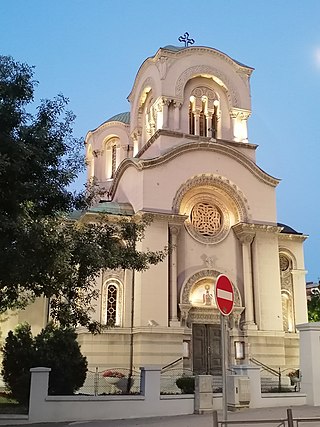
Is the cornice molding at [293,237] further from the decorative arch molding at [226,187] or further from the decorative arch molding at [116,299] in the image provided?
the decorative arch molding at [116,299]

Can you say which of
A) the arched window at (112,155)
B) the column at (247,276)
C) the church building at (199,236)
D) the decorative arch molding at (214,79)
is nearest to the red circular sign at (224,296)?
the church building at (199,236)

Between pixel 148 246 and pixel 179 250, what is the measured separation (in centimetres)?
189

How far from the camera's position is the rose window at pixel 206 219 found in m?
25.5

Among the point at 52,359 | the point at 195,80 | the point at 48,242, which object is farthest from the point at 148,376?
the point at 195,80

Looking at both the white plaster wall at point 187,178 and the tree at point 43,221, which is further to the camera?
the white plaster wall at point 187,178

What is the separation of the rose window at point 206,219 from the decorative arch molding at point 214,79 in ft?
21.4

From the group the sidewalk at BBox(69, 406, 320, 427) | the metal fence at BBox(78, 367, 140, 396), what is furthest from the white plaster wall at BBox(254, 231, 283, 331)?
the sidewalk at BBox(69, 406, 320, 427)

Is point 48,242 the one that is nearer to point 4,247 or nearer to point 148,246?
point 4,247

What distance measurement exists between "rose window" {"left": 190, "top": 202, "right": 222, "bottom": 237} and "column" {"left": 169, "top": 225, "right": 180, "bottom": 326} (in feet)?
5.77

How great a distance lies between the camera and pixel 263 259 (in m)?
25.2

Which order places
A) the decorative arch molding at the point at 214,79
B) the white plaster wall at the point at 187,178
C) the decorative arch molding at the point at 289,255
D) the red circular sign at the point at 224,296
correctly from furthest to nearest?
the decorative arch molding at the point at 214,79 < the decorative arch molding at the point at 289,255 < the white plaster wall at the point at 187,178 < the red circular sign at the point at 224,296

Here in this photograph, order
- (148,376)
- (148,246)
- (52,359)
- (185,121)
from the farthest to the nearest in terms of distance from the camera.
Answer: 1. (185,121)
2. (148,246)
3. (52,359)
4. (148,376)

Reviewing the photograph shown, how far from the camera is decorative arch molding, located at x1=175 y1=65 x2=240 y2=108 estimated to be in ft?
92.1

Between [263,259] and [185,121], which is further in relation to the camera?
[185,121]
